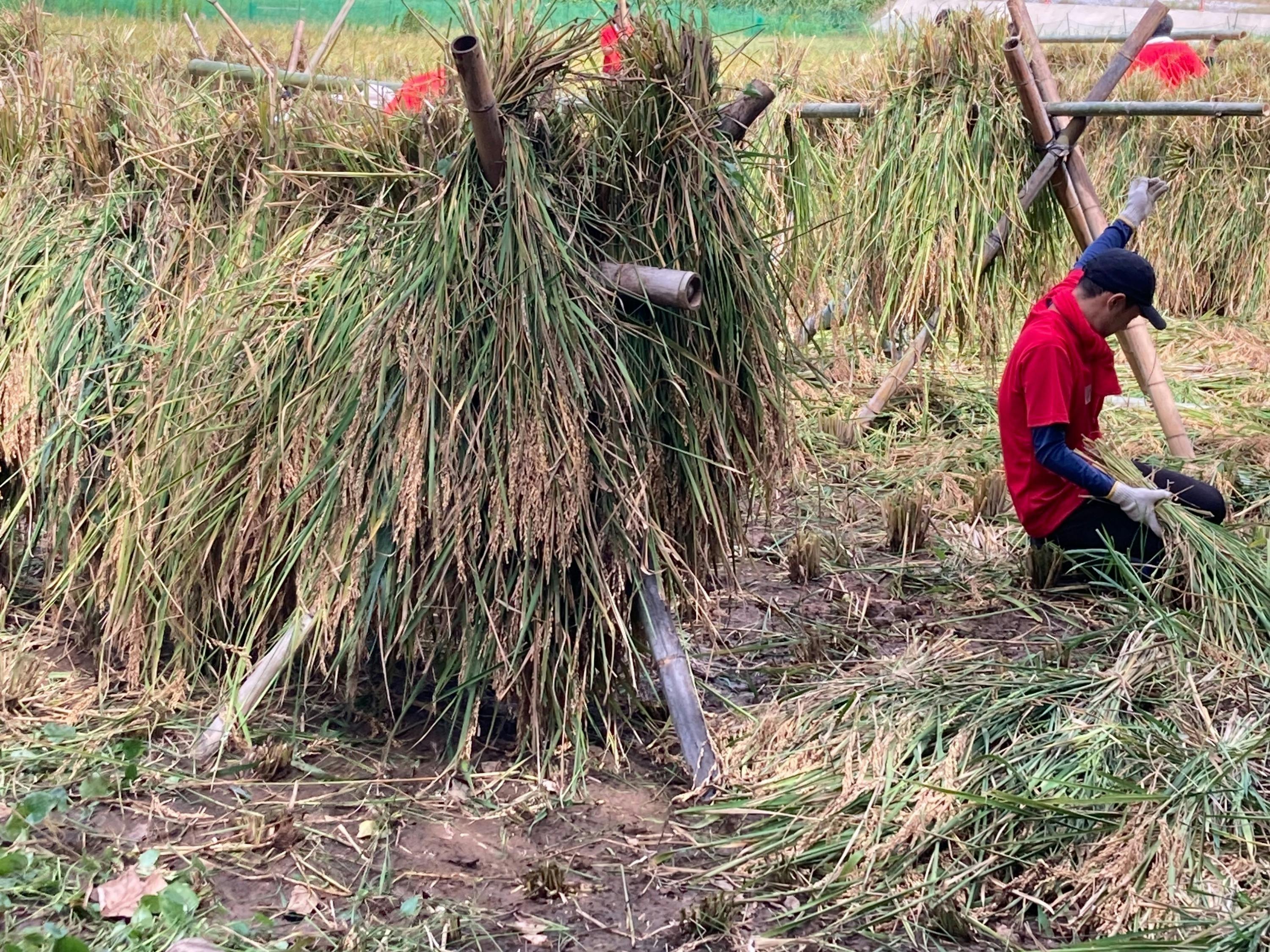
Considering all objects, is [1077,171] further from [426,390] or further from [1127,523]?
[426,390]

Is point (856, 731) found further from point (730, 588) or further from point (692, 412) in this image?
point (692, 412)

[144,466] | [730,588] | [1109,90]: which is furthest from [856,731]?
[1109,90]

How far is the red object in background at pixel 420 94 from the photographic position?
10.5 ft

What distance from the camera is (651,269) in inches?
119

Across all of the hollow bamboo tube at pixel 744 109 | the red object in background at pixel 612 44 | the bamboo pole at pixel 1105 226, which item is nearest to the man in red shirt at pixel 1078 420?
the bamboo pole at pixel 1105 226

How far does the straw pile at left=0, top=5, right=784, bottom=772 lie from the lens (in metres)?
3.06

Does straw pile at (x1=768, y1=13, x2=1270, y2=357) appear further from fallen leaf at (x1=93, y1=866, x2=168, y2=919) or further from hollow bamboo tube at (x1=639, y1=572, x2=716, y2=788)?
fallen leaf at (x1=93, y1=866, x2=168, y2=919)

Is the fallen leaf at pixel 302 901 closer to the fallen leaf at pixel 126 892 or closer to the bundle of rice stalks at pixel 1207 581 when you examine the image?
the fallen leaf at pixel 126 892

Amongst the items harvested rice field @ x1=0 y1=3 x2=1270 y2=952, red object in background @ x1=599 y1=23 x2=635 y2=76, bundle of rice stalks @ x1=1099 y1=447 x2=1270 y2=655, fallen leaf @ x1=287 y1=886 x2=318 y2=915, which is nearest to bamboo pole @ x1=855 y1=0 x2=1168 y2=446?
bundle of rice stalks @ x1=1099 y1=447 x2=1270 y2=655

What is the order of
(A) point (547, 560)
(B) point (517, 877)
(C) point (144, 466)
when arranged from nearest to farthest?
1. (B) point (517, 877)
2. (A) point (547, 560)
3. (C) point (144, 466)

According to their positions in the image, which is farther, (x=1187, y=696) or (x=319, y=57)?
(x=319, y=57)

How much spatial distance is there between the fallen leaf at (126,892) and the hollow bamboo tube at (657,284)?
5.61ft

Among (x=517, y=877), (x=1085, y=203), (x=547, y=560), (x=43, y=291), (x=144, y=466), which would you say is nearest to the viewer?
(x=517, y=877)

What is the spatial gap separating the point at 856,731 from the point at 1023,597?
1.42 meters
